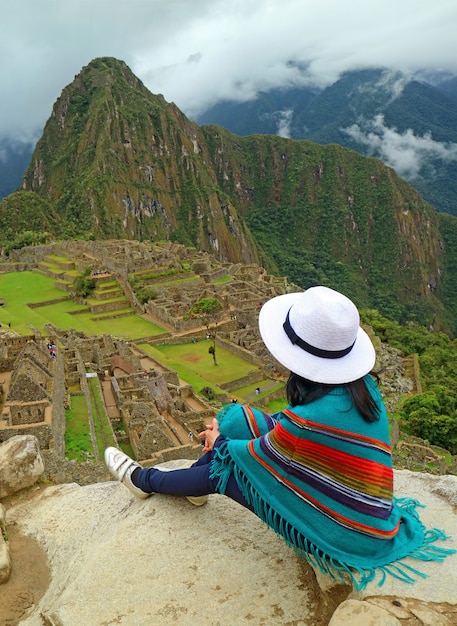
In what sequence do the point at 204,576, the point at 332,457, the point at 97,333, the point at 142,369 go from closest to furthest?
Answer: 1. the point at 332,457
2. the point at 204,576
3. the point at 142,369
4. the point at 97,333

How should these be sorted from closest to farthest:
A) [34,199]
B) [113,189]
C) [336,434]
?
[336,434], [34,199], [113,189]

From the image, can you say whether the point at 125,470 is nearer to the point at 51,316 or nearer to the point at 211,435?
the point at 211,435

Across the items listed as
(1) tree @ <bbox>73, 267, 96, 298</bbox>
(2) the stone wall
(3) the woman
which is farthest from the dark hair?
(1) tree @ <bbox>73, 267, 96, 298</bbox>

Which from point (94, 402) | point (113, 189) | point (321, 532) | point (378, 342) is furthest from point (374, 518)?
point (113, 189)

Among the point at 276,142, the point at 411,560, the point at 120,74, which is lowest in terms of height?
the point at 411,560

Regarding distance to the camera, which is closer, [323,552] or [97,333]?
[323,552]

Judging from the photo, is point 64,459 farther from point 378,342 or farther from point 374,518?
point 378,342

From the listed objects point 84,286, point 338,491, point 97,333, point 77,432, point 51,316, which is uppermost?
point 338,491

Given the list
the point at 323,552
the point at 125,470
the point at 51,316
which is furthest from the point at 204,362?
the point at 323,552

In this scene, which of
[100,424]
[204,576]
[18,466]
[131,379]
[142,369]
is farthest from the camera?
[142,369]
